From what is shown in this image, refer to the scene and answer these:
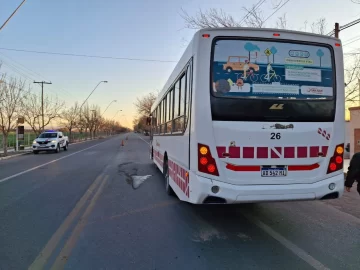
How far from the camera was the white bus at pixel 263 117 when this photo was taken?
481 cm

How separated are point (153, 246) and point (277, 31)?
12.7 feet

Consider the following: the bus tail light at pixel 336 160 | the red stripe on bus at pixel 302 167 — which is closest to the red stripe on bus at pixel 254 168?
the red stripe on bus at pixel 302 167

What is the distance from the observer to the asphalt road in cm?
409

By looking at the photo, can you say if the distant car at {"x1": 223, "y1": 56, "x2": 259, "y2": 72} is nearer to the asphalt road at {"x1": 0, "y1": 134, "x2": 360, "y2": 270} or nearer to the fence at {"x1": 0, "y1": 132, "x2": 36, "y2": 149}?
the asphalt road at {"x1": 0, "y1": 134, "x2": 360, "y2": 270}

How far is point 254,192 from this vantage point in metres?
4.82

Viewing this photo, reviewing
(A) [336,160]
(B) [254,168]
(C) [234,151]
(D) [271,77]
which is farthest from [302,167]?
(D) [271,77]

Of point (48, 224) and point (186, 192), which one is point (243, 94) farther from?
point (48, 224)

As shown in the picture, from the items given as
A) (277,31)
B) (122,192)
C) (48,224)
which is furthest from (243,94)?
(122,192)

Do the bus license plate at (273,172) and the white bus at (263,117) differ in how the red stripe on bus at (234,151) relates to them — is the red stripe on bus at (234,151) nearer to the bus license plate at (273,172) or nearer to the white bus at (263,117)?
the white bus at (263,117)

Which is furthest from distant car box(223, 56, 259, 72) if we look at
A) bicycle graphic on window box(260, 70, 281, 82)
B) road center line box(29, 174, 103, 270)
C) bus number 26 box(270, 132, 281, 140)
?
road center line box(29, 174, 103, 270)

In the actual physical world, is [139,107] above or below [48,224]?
above

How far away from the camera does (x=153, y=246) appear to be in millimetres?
4586

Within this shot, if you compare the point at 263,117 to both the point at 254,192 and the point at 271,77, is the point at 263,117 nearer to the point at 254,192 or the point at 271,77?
the point at 271,77

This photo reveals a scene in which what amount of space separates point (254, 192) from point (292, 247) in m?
0.93
